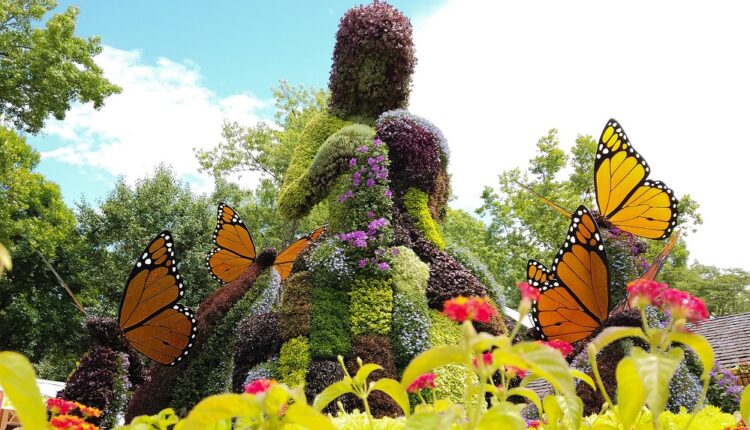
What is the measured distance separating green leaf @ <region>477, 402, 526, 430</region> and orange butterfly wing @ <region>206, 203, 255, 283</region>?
337 inches

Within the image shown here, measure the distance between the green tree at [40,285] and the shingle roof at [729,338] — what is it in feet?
65.4

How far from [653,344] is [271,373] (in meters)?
5.49

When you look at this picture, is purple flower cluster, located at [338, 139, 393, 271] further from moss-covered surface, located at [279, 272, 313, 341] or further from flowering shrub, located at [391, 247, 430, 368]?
moss-covered surface, located at [279, 272, 313, 341]

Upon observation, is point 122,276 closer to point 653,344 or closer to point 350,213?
point 350,213

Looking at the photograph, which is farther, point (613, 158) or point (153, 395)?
point (153, 395)

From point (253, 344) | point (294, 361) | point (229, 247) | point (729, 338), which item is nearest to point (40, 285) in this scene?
point (229, 247)

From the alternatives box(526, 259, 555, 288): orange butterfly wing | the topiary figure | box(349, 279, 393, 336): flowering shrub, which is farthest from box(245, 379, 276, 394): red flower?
box(526, 259, 555, 288): orange butterfly wing

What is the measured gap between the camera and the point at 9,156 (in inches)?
648

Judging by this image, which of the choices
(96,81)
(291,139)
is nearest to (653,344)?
(96,81)

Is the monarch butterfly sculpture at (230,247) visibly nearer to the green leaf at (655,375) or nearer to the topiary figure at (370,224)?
the topiary figure at (370,224)

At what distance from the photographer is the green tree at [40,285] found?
2016 cm

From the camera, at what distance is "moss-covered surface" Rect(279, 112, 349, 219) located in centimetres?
737

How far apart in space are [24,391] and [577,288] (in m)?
5.04

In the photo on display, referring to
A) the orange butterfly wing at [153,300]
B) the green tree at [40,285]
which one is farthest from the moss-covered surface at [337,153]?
the green tree at [40,285]
